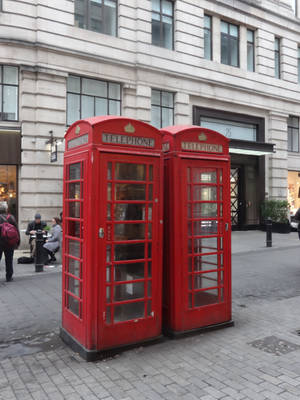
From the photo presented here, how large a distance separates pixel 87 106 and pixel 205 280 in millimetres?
11728

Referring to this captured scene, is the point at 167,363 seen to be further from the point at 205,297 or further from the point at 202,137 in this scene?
the point at 202,137

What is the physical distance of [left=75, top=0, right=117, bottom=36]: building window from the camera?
48.9 ft

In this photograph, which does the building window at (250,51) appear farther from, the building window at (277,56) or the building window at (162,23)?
the building window at (162,23)

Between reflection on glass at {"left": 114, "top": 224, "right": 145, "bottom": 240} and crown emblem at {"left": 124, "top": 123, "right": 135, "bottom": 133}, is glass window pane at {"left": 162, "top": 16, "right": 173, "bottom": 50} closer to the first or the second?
crown emblem at {"left": 124, "top": 123, "right": 135, "bottom": 133}

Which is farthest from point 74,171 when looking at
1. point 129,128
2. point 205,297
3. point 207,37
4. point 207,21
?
point 207,21

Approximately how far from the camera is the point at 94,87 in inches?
601

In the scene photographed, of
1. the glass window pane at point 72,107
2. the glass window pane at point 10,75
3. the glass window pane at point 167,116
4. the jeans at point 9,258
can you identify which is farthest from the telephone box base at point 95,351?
the glass window pane at point 167,116

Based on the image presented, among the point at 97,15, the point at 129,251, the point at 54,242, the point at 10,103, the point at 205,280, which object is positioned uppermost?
the point at 97,15

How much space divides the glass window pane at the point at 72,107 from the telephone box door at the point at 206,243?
425 inches

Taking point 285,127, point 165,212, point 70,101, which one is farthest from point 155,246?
point 285,127

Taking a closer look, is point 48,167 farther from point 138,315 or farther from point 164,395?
point 164,395

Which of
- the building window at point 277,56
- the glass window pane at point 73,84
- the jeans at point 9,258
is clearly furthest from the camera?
the building window at point 277,56

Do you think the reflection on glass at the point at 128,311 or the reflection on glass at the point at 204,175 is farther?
the reflection on glass at the point at 204,175

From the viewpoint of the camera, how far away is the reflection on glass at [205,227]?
195 inches
